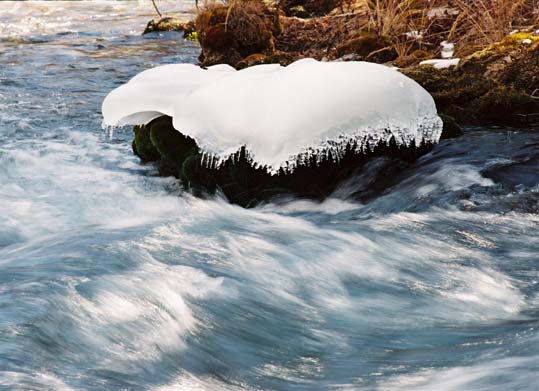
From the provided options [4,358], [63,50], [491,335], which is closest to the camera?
[4,358]

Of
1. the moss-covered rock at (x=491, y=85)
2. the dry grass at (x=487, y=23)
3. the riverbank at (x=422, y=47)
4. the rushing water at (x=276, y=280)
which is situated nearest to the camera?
the rushing water at (x=276, y=280)

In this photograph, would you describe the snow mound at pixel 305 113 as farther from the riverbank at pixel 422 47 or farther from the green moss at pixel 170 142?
the riverbank at pixel 422 47

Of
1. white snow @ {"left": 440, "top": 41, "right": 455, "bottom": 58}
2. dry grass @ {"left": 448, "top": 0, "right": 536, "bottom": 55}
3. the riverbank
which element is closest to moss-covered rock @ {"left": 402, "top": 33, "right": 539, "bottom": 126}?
the riverbank

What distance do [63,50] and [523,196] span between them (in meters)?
9.89

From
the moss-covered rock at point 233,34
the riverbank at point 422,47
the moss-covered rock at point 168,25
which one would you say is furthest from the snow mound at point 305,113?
the moss-covered rock at point 168,25

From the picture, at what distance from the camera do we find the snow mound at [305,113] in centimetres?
405

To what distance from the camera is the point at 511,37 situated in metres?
6.06

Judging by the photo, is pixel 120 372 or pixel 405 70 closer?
pixel 120 372

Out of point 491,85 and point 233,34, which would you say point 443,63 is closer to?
point 491,85

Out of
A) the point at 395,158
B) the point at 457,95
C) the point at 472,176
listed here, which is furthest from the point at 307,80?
the point at 457,95

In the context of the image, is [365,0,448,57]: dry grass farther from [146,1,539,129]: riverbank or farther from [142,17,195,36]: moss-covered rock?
[142,17,195,36]: moss-covered rock

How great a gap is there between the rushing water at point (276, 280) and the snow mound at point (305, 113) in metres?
0.36

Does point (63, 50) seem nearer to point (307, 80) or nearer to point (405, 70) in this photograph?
point (405, 70)

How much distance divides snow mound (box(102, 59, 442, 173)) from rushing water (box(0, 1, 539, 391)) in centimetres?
36
